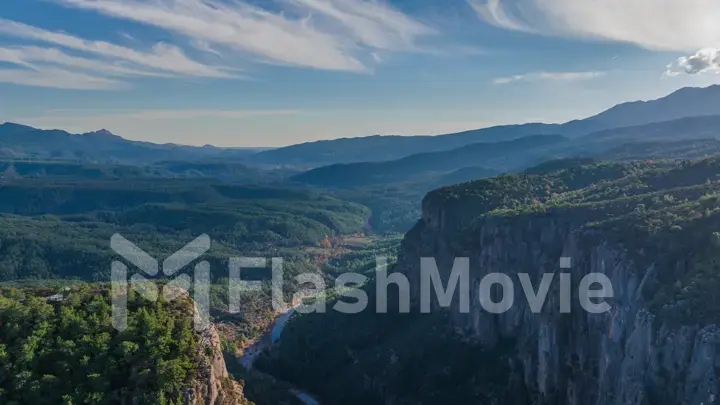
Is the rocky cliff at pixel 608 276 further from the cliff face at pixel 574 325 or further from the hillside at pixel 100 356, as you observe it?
the hillside at pixel 100 356

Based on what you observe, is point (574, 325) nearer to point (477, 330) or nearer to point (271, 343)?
point (477, 330)

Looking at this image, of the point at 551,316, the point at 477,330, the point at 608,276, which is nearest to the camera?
the point at 608,276

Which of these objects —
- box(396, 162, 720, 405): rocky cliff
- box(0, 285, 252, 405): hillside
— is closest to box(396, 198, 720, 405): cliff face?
box(396, 162, 720, 405): rocky cliff

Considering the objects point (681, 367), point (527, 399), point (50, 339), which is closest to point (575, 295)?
point (527, 399)

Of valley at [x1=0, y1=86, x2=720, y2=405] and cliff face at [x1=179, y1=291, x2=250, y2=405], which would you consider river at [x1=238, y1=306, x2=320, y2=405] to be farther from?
cliff face at [x1=179, y1=291, x2=250, y2=405]

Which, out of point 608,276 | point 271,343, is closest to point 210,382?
point 608,276

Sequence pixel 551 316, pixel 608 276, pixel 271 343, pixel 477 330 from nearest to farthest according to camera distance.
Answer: pixel 608 276
pixel 551 316
pixel 477 330
pixel 271 343

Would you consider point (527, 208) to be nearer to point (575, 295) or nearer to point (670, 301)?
point (575, 295)
